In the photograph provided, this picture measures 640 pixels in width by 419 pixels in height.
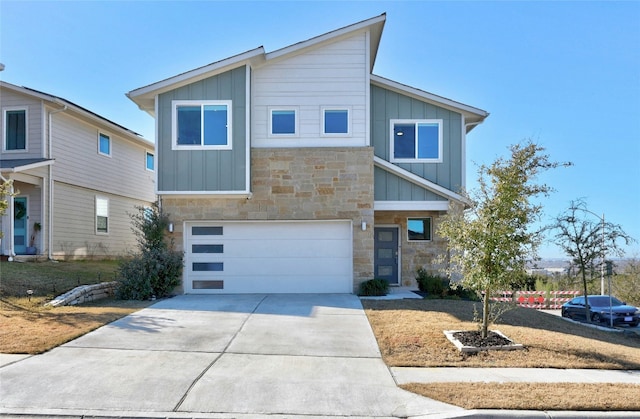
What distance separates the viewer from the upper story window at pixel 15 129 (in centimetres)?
1627

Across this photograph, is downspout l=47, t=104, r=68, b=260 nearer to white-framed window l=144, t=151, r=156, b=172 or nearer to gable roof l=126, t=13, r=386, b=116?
gable roof l=126, t=13, r=386, b=116

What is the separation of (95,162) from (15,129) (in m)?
3.21

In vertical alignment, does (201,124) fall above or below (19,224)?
above

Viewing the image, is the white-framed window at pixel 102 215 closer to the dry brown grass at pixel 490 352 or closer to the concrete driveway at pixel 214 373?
the concrete driveway at pixel 214 373

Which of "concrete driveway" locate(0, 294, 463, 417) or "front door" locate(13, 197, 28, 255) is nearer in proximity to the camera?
"concrete driveway" locate(0, 294, 463, 417)

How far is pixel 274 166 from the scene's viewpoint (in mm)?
12648

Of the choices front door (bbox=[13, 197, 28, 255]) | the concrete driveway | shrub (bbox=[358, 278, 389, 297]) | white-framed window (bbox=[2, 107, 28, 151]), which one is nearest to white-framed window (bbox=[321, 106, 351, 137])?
shrub (bbox=[358, 278, 389, 297])

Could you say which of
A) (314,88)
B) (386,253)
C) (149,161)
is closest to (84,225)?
(149,161)

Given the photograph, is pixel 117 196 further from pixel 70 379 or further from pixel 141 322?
pixel 70 379

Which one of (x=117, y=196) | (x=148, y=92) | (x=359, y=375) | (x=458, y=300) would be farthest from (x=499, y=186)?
(x=117, y=196)

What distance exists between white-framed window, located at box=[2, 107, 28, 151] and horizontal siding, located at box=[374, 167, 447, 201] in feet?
43.1

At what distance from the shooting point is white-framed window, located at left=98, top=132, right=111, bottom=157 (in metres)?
19.3

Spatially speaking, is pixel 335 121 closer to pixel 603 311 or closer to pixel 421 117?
pixel 421 117

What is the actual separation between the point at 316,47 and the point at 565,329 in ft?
32.5
